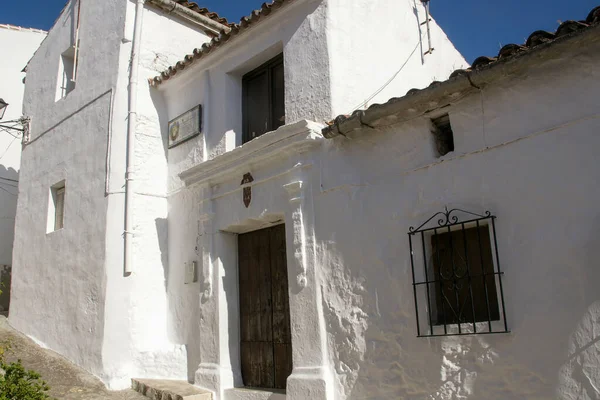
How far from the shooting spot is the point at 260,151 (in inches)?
260

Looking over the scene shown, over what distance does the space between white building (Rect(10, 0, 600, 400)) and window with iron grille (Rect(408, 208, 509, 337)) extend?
0.02 metres

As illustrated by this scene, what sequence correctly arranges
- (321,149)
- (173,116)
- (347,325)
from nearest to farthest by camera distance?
(347,325) → (321,149) → (173,116)

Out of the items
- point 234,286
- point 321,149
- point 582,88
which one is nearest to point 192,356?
point 234,286

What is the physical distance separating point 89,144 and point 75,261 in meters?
1.68

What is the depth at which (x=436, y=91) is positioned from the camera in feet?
16.7

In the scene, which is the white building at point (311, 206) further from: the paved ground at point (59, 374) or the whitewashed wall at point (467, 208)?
the paved ground at point (59, 374)

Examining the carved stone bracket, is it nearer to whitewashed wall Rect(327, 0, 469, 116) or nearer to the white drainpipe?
whitewashed wall Rect(327, 0, 469, 116)

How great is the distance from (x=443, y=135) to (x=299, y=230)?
5.69 ft

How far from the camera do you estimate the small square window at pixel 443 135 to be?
5.39 metres

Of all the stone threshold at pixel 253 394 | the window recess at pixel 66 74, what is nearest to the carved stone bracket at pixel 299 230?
the stone threshold at pixel 253 394

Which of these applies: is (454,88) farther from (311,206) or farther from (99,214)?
(99,214)

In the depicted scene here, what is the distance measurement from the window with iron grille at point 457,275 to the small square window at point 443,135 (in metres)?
0.64

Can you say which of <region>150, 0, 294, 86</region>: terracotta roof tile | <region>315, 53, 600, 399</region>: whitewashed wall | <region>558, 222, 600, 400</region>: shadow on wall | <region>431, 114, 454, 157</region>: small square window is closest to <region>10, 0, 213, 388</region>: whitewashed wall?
<region>150, 0, 294, 86</region>: terracotta roof tile

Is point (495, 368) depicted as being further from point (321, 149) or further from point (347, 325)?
point (321, 149)
